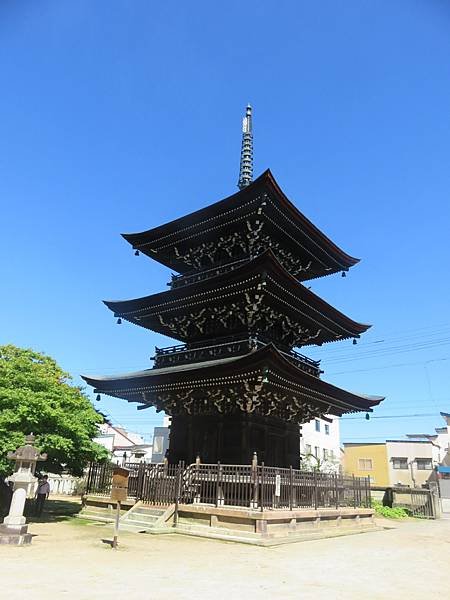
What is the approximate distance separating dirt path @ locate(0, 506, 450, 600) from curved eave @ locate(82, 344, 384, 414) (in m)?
5.99

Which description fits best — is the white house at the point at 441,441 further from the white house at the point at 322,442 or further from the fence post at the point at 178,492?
the fence post at the point at 178,492

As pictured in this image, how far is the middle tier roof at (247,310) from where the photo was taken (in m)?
20.0

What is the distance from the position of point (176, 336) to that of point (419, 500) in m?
23.5

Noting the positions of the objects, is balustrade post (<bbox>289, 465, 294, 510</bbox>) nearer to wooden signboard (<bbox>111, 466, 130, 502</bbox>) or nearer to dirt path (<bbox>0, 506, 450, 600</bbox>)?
dirt path (<bbox>0, 506, 450, 600</bbox>)

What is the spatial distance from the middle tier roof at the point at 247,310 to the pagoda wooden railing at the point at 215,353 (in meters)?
0.76

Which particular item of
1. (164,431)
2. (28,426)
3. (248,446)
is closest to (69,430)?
(28,426)

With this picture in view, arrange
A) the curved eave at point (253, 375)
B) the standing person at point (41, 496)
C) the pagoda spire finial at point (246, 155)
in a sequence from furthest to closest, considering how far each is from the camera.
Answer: the pagoda spire finial at point (246, 155), the standing person at point (41, 496), the curved eave at point (253, 375)

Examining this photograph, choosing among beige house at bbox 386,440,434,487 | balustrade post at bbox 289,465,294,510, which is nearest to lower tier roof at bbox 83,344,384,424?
balustrade post at bbox 289,465,294,510

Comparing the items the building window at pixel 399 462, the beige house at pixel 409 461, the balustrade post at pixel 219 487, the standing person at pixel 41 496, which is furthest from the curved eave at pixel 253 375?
the building window at pixel 399 462

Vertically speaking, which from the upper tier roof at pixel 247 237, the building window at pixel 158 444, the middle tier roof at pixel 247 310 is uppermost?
the upper tier roof at pixel 247 237

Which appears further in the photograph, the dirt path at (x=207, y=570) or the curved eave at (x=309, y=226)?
the curved eave at (x=309, y=226)

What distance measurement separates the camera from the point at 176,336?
1013 inches

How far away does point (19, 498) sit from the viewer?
1312cm

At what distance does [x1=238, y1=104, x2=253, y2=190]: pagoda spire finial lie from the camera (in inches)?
1136
